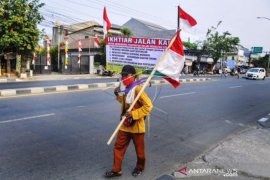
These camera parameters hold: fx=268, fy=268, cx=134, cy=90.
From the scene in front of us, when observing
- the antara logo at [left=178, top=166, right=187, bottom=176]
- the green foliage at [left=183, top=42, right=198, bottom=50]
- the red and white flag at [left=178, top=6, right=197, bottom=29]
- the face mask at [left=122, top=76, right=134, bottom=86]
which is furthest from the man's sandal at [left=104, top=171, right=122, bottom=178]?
the green foliage at [left=183, top=42, right=198, bottom=50]

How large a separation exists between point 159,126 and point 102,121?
1581 millimetres

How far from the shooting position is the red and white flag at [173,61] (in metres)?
3.97

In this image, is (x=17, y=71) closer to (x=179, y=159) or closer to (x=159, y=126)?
(x=159, y=126)

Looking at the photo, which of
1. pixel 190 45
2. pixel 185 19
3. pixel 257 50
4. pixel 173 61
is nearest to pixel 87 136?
pixel 173 61

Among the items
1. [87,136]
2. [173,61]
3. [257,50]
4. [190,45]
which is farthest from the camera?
[257,50]

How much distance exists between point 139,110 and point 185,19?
1.61 meters

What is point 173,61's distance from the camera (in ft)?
13.2

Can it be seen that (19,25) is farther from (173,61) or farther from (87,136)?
(173,61)

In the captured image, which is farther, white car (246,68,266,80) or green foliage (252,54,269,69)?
green foliage (252,54,269,69)

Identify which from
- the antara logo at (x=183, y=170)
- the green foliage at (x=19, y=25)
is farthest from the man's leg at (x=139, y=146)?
the green foliage at (x=19, y=25)

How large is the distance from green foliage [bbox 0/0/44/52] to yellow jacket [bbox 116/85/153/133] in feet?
65.1

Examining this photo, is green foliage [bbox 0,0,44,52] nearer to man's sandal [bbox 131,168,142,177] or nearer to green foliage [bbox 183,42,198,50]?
man's sandal [bbox 131,168,142,177]

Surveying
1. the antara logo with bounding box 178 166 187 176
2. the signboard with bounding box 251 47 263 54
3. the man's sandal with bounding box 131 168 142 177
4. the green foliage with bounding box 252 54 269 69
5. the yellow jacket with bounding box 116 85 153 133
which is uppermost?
the signboard with bounding box 251 47 263 54

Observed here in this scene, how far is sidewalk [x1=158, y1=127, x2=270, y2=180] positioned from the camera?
4188 millimetres
